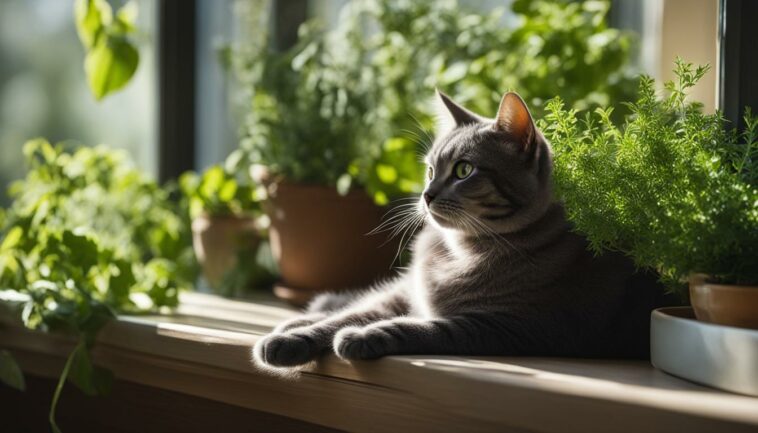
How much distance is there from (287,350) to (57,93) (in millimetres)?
1097

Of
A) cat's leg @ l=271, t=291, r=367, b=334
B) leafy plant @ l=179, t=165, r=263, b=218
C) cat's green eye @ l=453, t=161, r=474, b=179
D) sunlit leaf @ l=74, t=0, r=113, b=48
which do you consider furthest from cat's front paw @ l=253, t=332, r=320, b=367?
sunlit leaf @ l=74, t=0, r=113, b=48

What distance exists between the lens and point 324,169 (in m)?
1.46

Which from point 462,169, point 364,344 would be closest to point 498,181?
point 462,169

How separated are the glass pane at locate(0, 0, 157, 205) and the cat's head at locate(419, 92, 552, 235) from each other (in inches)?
34.5

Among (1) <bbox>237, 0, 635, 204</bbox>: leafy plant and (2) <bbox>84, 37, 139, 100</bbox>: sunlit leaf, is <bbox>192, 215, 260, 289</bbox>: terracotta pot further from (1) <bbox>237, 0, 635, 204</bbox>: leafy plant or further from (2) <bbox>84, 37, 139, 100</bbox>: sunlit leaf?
(2) <bbox>84, 37, 139, 100</bbox>: sunlit leaf

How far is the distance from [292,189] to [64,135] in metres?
0.68

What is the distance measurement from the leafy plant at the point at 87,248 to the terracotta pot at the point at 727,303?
33.7 inches

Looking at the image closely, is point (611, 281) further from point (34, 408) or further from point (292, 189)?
point (34, 408)

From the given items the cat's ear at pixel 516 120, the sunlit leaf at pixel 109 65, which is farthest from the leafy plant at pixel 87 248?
the cat's ear at pixel 516 120

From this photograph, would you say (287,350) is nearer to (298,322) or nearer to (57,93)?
(298,322)

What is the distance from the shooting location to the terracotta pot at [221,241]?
1.64 meters

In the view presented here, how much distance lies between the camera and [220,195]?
1684 mm

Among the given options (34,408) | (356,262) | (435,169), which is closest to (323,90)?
(356,262)

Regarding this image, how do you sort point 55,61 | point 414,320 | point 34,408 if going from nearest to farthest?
1. point 414,320
2. point 34,408
3. point 55,61
